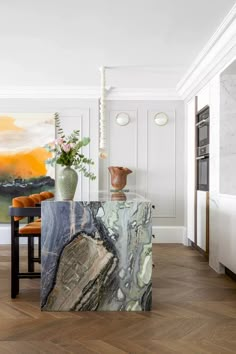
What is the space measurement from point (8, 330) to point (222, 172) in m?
2.79

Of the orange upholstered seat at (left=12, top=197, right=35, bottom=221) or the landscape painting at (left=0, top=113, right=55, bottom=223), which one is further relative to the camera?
the landscape painting at (left=0, top=113, right=55, bottom=223)

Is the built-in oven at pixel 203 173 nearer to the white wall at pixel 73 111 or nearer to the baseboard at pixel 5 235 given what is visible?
the white wall at pixel 73 111

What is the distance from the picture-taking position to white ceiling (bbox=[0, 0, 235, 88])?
3.38 m

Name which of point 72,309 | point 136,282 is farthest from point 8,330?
point 136,282

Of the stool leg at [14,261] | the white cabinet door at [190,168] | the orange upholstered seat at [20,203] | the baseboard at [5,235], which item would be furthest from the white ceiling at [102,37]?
the baseboard at [5,235]

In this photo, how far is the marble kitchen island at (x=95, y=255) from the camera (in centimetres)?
310

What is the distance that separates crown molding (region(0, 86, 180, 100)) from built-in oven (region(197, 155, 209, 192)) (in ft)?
4.68

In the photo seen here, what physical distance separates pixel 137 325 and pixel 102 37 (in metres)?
2.81

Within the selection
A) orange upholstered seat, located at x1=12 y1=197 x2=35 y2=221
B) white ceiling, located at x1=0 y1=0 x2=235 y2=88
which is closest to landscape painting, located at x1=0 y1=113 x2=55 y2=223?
white ceiling, located at x1=0 y1=0 x2=235 y2=88

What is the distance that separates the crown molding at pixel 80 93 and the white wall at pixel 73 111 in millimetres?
79

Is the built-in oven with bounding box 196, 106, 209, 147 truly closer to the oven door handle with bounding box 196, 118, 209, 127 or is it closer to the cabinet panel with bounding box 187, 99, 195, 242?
the oven door handle with bounding box 196, 118, 209, 127

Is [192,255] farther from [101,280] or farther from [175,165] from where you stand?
[101,280]

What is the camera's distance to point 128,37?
4078 mm

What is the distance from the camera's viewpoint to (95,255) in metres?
3.12
